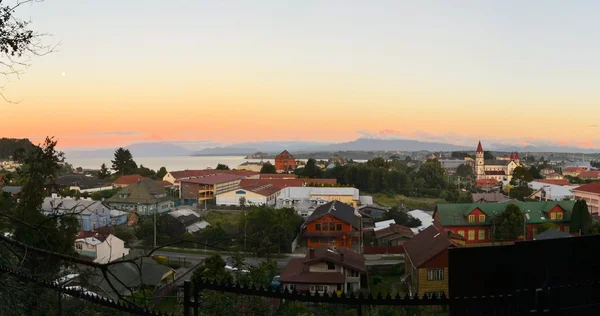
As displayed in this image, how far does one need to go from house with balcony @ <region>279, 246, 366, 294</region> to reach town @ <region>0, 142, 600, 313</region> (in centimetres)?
3

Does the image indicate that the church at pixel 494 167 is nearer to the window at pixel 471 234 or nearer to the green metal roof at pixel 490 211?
the green metal roof at pixel 490 211

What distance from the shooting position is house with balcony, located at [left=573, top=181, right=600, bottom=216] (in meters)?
24.5

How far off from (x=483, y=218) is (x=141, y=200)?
58.0 feet

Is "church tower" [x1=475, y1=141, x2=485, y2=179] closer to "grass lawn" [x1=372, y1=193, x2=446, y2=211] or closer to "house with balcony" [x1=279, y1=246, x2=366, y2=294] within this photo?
"grass lawn" [x1=372, y1=193, x2=446, y2=211]

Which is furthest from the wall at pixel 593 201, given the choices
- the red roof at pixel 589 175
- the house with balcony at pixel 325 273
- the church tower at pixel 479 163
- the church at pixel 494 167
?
the church tower at pixel 479 163

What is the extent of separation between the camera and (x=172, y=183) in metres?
39.2

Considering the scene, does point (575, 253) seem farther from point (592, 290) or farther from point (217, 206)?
point (217, 206)

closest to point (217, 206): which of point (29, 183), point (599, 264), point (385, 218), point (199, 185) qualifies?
point (199, 185)

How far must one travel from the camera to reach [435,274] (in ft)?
35.6

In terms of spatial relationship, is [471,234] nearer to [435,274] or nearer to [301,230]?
[301,230]

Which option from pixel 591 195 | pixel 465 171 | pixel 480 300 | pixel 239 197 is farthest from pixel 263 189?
pixel 465 171

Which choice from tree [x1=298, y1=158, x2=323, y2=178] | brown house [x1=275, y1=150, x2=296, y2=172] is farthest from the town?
brown house [x1=275, y1=150, x2=296, y2=172]

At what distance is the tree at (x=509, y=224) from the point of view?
17375mm

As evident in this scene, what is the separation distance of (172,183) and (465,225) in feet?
90.3
